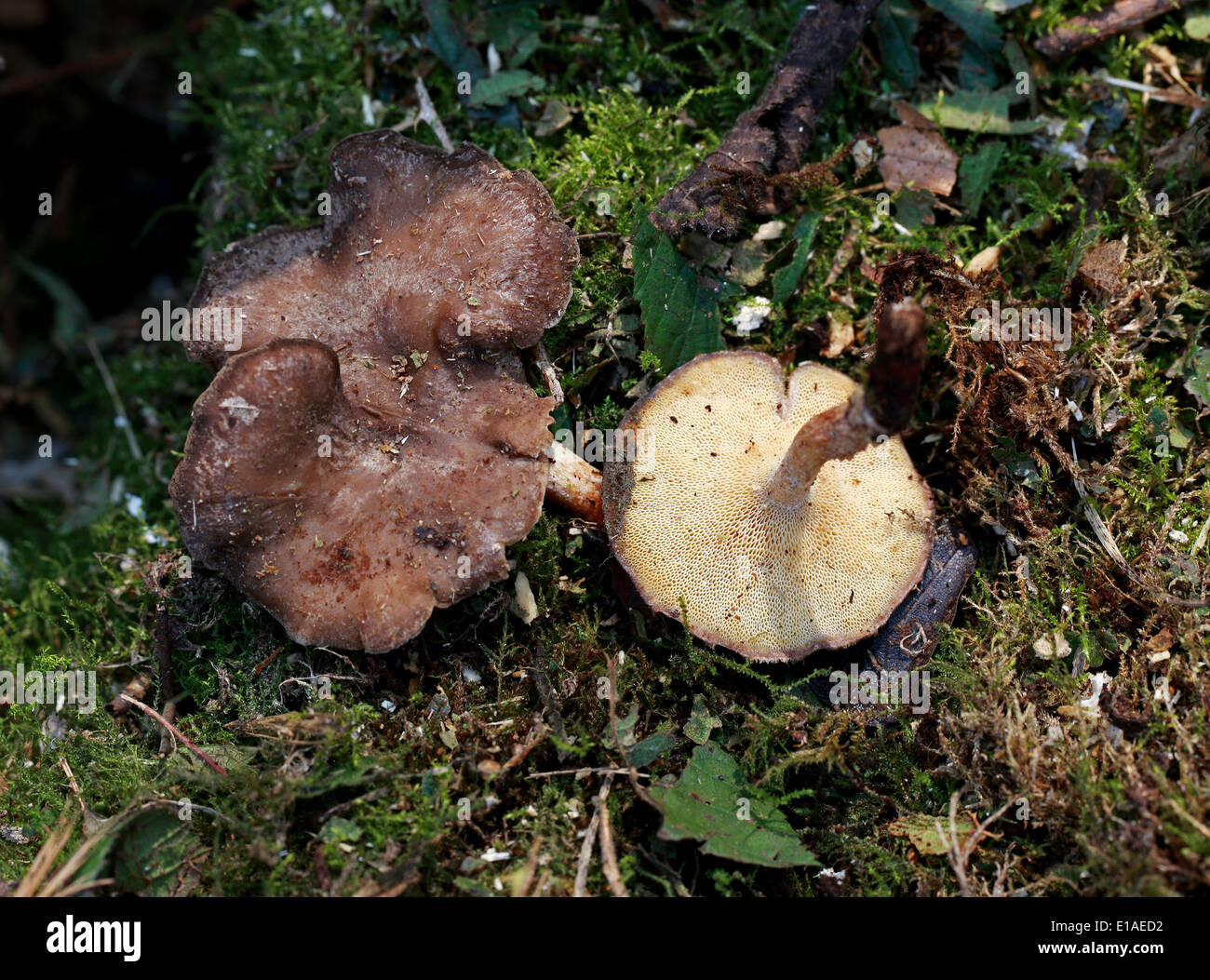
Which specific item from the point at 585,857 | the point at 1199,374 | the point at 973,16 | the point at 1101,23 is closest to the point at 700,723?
the point at 585,857

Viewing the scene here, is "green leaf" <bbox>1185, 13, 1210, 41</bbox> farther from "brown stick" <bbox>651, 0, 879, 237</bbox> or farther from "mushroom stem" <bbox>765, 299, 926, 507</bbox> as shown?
"mushroom stem" <bbox>765, 299, 926, 507</bbox>

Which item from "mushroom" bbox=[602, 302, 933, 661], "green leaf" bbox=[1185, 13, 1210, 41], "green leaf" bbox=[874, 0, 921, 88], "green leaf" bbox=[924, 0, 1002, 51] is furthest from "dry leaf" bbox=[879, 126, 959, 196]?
"green leaf" bbox=[1185, 13, 1210, 41]

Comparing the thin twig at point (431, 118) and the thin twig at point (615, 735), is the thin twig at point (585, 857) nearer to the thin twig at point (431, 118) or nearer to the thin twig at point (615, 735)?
the thin twig at point (615, 735)

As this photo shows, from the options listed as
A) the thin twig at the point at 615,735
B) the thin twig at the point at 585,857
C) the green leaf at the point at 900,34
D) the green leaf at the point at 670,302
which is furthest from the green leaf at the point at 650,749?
the green leaf at the point at 900,34

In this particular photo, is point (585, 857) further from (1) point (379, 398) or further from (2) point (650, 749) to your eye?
(1) point (379, 398)

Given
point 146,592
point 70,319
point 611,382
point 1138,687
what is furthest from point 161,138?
point 1138,687
